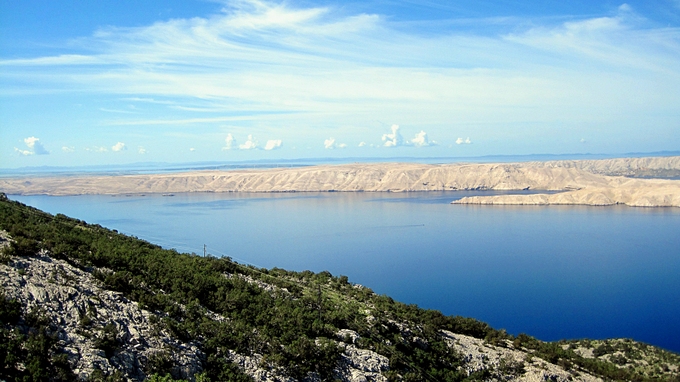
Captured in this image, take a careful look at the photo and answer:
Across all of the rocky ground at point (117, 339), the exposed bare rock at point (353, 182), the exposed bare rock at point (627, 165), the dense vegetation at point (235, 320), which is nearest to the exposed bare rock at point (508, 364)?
the rocky ground at point (117, 339)

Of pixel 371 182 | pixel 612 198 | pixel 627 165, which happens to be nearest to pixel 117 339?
pixel 612 198

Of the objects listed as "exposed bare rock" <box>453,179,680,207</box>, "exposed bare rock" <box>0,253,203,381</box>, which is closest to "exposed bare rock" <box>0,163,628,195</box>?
"exposed bare rock" <box>453,179,680,207</box>

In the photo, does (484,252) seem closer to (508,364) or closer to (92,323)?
(508,364)

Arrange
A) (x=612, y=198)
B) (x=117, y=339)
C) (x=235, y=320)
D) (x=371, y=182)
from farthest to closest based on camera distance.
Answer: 1. (x=371, y=182)
2. (x=612, y=198)
3. (x=235, y=320)
4. (x=117, y=339)

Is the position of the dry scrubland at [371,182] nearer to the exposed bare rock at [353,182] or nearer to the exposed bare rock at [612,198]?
the exposed bare rock at [353,182]

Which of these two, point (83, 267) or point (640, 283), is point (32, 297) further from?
A: point (640, 283)
